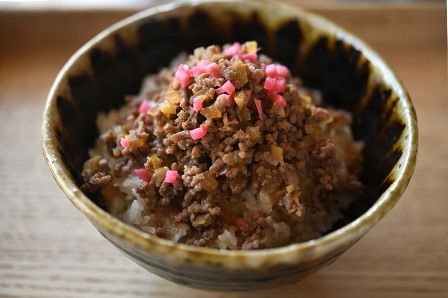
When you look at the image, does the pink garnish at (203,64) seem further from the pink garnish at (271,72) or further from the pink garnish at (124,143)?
the pink garnish at (124,143)

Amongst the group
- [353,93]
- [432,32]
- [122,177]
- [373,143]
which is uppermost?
[432,32]

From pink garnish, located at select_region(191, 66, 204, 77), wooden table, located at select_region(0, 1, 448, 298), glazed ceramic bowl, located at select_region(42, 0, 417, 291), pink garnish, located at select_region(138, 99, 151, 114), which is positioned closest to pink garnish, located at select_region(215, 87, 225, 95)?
pink garnish, located at select_region(191, 66, 204, 77)

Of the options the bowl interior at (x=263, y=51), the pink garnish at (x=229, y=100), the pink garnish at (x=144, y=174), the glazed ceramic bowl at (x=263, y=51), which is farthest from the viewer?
the bowl interior at (x=263, y=51)

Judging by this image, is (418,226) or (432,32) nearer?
(418,226)

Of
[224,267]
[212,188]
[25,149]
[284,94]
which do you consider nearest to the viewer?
[224,267]

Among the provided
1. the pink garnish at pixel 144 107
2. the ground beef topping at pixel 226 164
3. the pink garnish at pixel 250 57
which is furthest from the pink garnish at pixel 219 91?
the pink garnish at pixel 144 107

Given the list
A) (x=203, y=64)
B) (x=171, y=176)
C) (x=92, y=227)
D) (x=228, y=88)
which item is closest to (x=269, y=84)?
(x=228, y=88)

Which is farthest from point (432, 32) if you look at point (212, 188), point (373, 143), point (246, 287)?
point (246, 287)

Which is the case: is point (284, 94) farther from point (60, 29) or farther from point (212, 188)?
point (60, 29)
